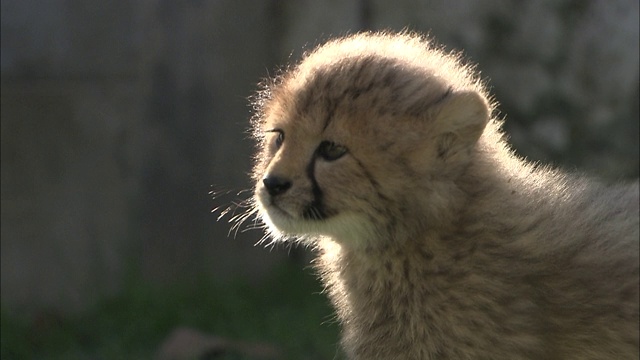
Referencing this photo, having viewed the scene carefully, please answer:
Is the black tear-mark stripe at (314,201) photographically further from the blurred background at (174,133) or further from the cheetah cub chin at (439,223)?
the blurred background at (174,133)

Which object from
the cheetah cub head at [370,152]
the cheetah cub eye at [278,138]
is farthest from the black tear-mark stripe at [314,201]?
the cheetah cub eye at [278,138]

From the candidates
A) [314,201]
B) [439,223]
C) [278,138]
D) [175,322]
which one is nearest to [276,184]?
[314,201]

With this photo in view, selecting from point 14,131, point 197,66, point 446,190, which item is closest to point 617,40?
point 197,66

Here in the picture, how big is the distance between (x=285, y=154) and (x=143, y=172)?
2275 mm

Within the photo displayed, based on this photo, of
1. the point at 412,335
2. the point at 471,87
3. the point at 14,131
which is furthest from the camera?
the point at 14,131

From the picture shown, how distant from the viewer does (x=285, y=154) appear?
10.0ft

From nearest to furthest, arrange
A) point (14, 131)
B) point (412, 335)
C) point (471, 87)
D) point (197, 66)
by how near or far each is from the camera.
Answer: point (412, 335) < point (471, 87) < point (14, 131) < point (197, 66)

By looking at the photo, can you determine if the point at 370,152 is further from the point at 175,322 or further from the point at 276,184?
the point at 175,322

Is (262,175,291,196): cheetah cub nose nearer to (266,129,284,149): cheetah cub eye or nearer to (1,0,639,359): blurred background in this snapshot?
(266,129,284,149): cheetah cub eye

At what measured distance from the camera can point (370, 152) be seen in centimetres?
299

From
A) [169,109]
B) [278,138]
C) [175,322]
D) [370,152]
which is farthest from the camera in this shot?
[169,109]

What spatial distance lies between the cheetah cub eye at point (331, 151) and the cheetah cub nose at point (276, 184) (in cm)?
12

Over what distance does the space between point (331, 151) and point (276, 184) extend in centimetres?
17

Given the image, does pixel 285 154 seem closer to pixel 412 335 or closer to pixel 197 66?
pixel 412 335
